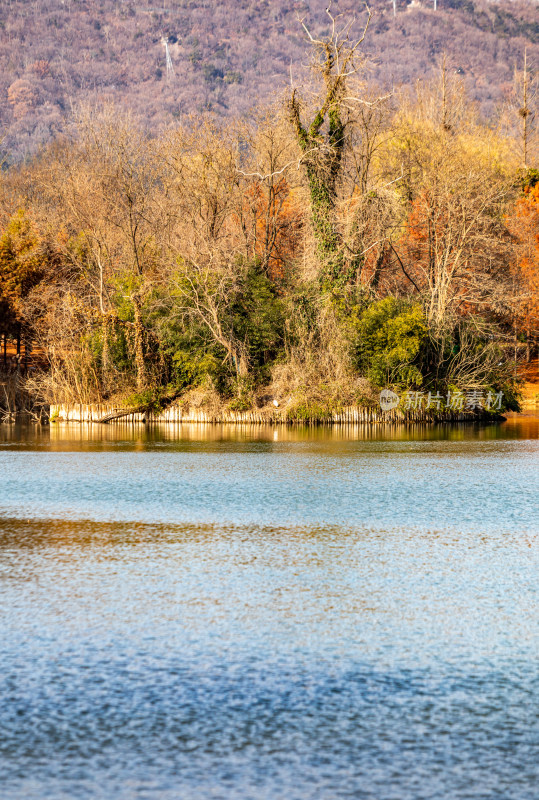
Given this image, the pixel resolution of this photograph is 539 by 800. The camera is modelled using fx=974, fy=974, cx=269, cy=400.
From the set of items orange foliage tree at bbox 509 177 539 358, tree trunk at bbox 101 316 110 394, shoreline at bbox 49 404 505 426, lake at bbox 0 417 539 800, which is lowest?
lake at bbox 0 417 539 800

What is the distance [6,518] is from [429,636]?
6.74 m

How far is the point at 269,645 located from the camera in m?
6.61

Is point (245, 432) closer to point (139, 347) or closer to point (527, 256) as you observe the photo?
point (139, 347)

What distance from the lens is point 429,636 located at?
684 centimetres

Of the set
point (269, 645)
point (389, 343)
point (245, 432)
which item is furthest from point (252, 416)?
point (269, 645)

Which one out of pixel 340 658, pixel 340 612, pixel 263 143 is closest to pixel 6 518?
pixel 340 612

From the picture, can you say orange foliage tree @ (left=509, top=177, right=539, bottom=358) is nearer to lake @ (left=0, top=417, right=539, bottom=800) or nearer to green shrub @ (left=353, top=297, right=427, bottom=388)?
green shrub @ (left=353, top=297, right=427, bottom=388)

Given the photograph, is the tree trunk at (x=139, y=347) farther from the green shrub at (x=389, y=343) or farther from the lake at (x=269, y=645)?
the lake at (x=269, y=645)

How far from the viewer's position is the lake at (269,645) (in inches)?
188

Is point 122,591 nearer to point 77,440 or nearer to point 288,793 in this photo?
point 288,793

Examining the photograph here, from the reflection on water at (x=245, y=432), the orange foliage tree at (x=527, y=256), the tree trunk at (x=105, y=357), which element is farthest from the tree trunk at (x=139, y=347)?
the orange foliage tree at (x=527, y=256)

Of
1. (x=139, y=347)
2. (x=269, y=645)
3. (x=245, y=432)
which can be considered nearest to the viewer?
(x=269, y=645)

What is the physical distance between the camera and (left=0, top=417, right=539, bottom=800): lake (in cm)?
477

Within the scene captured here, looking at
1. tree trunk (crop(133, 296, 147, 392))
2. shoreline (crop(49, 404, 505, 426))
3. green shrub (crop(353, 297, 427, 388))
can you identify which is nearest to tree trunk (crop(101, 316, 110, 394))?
shoreline (crop(49, 404, 505, 426))
